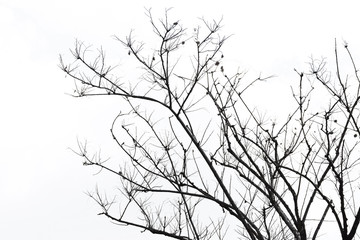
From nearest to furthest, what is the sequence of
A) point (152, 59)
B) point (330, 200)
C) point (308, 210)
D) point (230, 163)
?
point (330, 200), point (308, 210), point (230, 163), point (152, 59)

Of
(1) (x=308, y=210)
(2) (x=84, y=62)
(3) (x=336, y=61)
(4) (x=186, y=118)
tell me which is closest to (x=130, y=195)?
(4) (x=186, y=118)

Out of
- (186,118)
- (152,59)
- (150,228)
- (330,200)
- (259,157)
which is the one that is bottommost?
(330,200)

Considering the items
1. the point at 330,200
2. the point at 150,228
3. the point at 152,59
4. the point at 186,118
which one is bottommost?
the point at 330,200

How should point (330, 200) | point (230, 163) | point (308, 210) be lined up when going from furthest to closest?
point (230, 163), point (308, 210), point (330, 200)

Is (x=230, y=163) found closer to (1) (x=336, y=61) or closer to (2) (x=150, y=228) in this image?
(2) (x=150, y=228)

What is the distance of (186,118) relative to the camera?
6.29 m

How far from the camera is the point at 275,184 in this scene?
6371mm

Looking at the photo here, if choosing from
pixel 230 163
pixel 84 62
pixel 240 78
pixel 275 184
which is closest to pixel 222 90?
pixel 240 78

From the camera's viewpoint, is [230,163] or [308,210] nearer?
[308,210]

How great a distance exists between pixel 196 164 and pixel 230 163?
0.48 m

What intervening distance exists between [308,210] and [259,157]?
35.8 inches

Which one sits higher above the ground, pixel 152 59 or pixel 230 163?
pixel 152 59

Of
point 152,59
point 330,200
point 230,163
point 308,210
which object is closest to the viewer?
point 330,200

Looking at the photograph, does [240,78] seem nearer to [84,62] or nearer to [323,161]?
[323,161]
